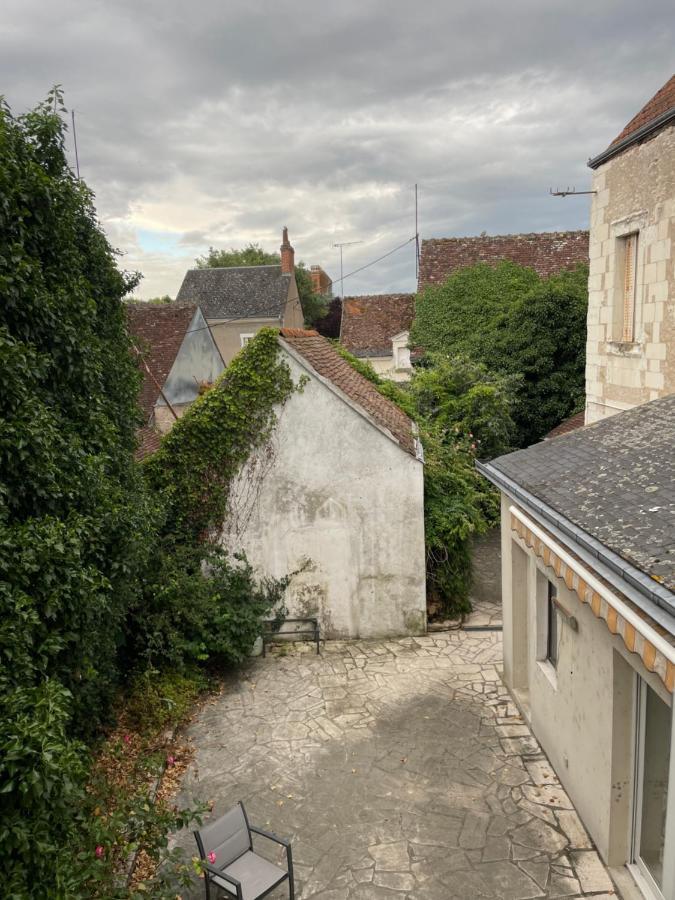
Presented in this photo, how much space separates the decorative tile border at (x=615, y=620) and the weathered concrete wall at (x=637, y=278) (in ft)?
21.5

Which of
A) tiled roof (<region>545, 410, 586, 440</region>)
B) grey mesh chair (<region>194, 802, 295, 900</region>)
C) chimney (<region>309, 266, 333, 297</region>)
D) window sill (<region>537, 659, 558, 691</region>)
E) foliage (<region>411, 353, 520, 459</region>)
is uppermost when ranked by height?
chimney (<region>309, 266, 333, 297</region>)

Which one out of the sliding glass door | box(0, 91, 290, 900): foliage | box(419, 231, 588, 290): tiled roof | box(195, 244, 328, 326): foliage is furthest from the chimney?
the sliding glass door

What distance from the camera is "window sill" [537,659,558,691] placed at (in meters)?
7.80

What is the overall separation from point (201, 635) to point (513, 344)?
1615cm

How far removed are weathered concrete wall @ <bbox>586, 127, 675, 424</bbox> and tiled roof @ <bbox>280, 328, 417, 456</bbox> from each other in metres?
4.34

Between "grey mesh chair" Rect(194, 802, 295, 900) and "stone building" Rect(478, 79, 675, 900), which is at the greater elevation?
"stone building" Rect(478, 79, 675, 900)

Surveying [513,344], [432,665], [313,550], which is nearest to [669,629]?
[432,665]

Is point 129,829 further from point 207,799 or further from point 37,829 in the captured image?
point 207,799

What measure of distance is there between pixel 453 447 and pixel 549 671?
323 inches

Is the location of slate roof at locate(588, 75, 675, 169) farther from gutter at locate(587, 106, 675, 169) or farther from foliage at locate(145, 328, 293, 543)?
foliage at locate(145, 328, 293, 543)

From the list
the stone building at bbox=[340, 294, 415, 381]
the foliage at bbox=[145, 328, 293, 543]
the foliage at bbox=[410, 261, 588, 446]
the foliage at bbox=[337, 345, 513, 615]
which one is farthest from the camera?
the stone building at bbox=[340, 294, 415, 381]

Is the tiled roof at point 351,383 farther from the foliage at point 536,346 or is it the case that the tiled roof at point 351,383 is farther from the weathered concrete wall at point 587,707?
the foliage at point 536,346

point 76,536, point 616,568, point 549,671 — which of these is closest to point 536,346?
point 549,671

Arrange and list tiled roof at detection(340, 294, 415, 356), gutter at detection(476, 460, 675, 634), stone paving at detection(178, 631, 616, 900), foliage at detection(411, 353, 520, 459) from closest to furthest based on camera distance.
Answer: gutter at detection(476, 460, 675, 634)
stone paving at detection(178, 631, 616, 900)
foliage at detection(411, 353, 520, 459)
tiled roof at detection(340, 294, 415, 356)
